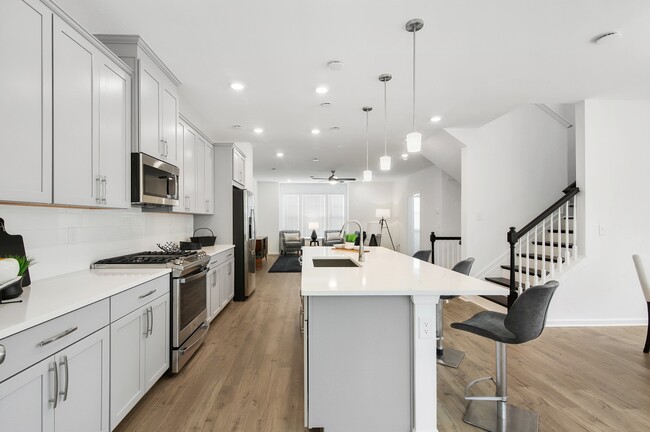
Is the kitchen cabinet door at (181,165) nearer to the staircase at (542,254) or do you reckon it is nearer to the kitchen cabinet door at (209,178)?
the kitchen cabinet door at (209,178)

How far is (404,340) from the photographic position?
1.87 m

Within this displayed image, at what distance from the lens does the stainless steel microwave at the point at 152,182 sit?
245 centimetres

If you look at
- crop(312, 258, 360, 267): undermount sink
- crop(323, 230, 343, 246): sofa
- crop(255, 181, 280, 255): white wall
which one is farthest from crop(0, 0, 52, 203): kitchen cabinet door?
crop(255, 181, 280, 255): white wall

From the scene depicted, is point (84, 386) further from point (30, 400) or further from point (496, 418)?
point (496, 418)

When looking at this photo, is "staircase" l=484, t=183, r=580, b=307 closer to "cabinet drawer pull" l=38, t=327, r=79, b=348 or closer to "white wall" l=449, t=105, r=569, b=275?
"white wall" l=449, t=105, r=569, b=275

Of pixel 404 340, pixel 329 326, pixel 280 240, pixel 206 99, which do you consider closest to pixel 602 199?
pixel 404 340

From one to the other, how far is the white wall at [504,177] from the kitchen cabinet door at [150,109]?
397 centimetres

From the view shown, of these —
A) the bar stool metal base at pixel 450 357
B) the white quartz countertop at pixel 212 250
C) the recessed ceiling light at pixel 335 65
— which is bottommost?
the bar stool metal base at pixel 450 357

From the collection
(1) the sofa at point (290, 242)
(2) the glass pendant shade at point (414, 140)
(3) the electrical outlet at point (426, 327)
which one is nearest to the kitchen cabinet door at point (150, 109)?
(2) the glass pendant shade at point (414, 140)

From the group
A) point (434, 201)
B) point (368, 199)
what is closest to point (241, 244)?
point (434, 201)

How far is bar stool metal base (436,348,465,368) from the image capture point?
2851 mm

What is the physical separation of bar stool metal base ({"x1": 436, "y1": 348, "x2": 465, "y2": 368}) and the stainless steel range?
2229mm

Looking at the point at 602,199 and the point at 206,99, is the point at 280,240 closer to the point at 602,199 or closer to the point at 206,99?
the point at 206,99

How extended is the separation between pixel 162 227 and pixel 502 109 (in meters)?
4.38
